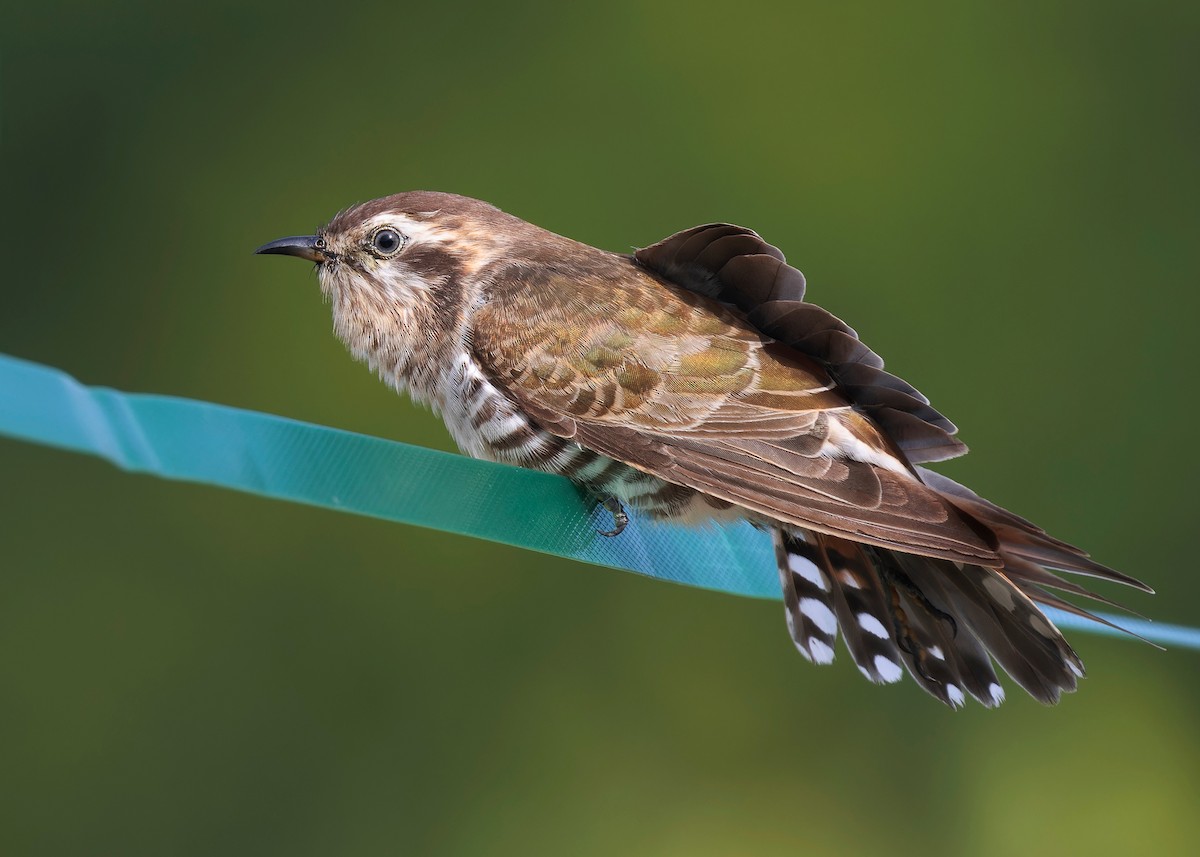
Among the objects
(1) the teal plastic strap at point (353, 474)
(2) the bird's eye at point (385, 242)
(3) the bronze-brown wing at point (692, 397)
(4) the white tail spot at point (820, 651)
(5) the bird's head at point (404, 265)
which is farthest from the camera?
(2) the bird's eye at point (385, 242)

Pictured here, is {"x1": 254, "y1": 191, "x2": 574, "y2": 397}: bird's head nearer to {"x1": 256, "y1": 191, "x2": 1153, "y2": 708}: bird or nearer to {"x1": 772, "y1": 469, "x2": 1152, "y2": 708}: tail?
{"x1": 256, "y1": 191, "x2": 1153, "y2": 708}: bird

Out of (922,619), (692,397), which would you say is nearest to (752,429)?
(692,397)

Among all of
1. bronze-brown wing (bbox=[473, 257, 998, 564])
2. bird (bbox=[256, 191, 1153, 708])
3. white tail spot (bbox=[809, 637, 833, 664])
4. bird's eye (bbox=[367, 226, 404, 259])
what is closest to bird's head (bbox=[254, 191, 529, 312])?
bird's eye (bbox=[367, 226, 404, 259])

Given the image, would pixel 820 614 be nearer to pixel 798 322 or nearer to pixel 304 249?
pixel 798 322

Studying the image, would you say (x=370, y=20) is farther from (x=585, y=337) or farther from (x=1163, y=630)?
(x=1163, y=630)

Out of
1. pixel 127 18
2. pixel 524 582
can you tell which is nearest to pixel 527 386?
pixel 524 582

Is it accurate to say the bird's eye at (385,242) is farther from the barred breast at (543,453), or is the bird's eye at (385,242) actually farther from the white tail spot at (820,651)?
the white tail spot at (820,651)

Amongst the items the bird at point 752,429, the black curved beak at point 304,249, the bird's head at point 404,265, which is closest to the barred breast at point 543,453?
the bird at point 752,429
